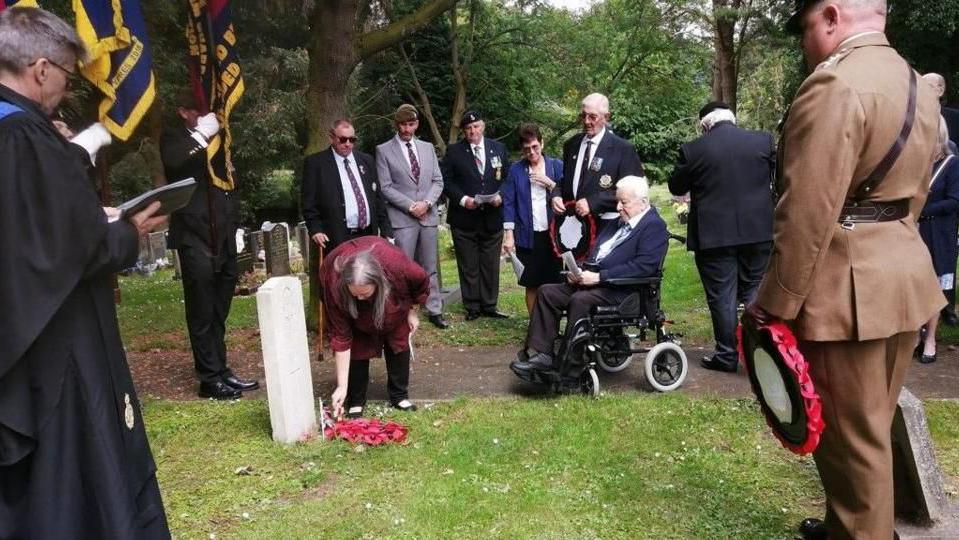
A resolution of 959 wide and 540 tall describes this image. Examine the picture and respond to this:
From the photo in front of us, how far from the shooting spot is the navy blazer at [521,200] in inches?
279

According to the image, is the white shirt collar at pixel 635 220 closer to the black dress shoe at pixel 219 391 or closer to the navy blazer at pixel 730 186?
the navy blazer at pixel 730 186

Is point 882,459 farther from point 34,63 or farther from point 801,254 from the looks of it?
point 34,63

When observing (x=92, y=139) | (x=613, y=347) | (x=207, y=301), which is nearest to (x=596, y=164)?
(x=613, y=347)

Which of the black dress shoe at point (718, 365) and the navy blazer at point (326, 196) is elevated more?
the navy blazer at point (326, 196)

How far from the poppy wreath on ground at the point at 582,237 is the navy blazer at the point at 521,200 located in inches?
12.3

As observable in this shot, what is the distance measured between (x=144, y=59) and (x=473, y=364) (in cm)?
354

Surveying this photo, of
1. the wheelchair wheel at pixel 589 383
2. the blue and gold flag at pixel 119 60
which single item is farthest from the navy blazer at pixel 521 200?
the blue and gold flag at pixel 119 60

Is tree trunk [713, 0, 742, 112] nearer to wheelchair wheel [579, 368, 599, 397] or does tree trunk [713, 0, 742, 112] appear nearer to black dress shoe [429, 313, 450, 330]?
Result: black dress shoe [429, 313, 450, 330]

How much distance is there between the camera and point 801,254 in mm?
2713

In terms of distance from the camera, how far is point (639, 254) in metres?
5.43

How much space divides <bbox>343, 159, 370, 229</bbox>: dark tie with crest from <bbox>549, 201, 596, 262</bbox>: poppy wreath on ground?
172cm

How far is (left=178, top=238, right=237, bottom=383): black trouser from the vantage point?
5.63m

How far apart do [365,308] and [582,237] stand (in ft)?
7.99

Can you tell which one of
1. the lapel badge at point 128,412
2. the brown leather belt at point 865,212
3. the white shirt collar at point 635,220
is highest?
the brown leather belt at point 865,212
